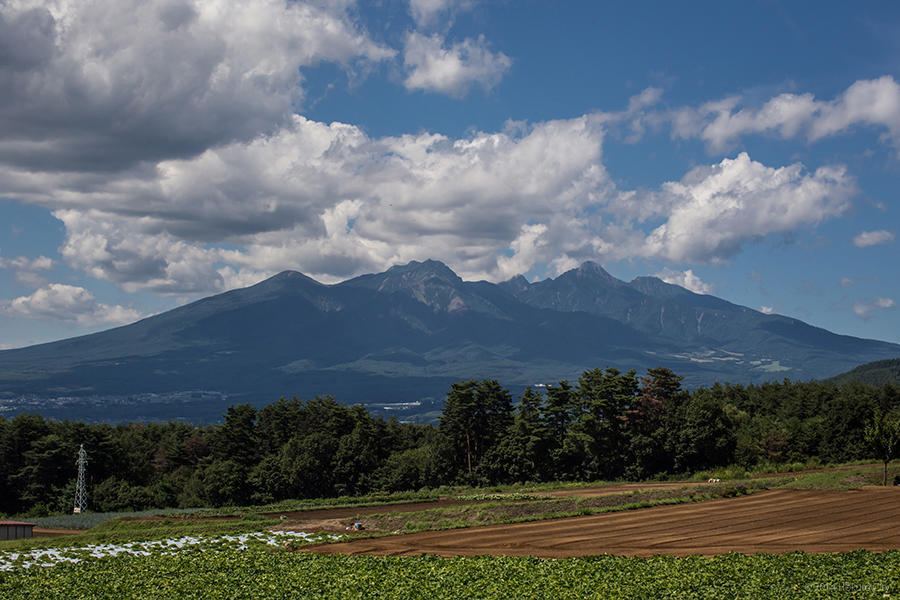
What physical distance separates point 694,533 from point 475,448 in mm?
48557

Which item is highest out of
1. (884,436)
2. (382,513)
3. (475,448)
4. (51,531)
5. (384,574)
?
(884,436)

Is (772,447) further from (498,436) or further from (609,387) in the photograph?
(498,436)

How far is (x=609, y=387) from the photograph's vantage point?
7762 centimetres

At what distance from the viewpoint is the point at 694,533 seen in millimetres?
36219

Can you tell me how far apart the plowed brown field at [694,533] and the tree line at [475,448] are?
3082 centimetres

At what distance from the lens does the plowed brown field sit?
32375mm

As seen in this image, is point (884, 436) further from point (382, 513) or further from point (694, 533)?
point (382, 513)

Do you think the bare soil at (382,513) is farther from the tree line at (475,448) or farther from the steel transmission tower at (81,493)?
the steel transmission tower at (81,493)

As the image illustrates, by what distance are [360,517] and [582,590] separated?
32920 millimetres

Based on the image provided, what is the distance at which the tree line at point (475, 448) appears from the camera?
76938 millimetres

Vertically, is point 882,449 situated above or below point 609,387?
below

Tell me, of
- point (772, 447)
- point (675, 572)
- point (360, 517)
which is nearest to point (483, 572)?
point (675, 572)

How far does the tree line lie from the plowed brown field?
30815mm

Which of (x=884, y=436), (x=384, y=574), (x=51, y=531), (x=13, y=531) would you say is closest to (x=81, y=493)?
(x=51, y=531)
